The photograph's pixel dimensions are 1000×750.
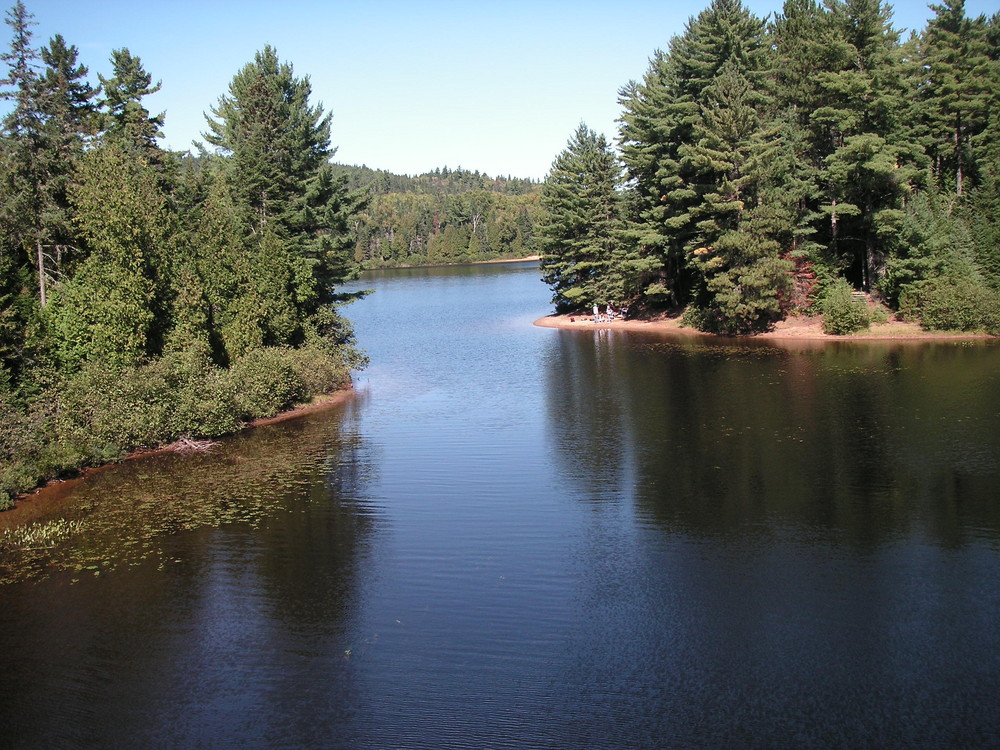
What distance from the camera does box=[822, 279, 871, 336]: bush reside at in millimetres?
35438

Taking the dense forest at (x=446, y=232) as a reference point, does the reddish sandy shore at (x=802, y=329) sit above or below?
below

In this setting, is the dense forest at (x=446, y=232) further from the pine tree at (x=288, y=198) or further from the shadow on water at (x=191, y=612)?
the shadow on water at (x=191, y=612)

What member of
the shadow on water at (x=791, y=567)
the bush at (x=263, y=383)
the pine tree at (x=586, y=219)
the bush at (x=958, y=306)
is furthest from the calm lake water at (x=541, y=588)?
the pine tree at (x=586, y=219)

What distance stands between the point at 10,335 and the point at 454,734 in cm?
1856

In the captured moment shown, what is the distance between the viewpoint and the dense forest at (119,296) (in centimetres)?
2092

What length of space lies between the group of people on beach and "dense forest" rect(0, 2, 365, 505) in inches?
842

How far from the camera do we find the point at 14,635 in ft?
38.0

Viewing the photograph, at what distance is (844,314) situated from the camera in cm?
3556

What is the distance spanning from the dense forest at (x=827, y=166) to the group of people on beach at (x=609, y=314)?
13.9 ft

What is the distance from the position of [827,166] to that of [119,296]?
32.5 m

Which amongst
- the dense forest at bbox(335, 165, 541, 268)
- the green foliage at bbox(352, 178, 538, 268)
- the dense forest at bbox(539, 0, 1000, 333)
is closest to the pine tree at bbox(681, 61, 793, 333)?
the dense forest at bbox(539, 0, 1000, 333)

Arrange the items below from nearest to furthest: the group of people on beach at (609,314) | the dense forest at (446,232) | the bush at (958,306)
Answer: the bush at (958,306) → the group of people on beach at (609,314) → the dense forest at (446,232)

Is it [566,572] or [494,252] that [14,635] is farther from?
[494,252]

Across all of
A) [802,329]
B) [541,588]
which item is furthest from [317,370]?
[802,329]
